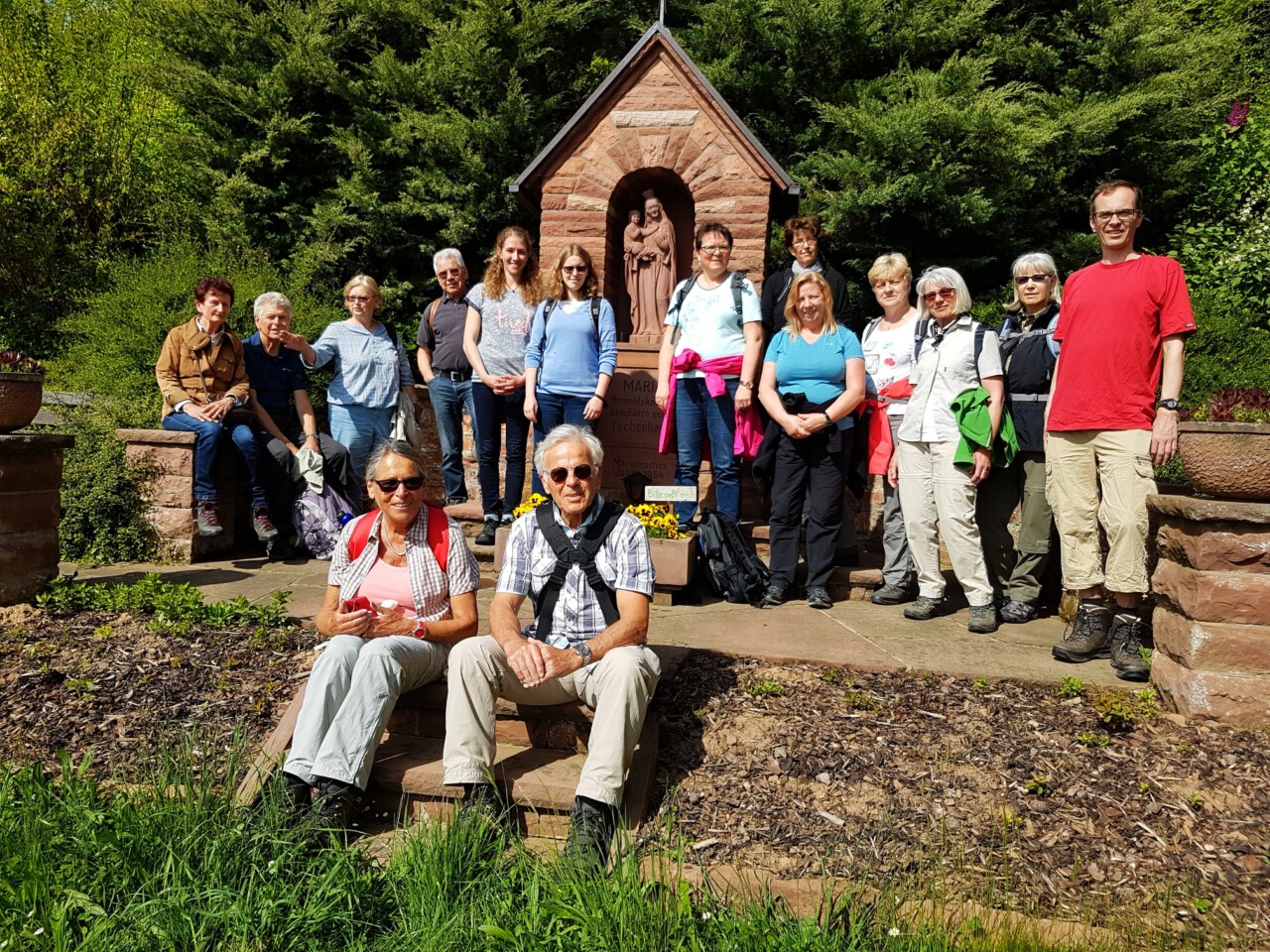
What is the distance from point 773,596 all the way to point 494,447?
2213mm

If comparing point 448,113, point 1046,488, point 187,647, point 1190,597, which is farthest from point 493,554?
point 448,113

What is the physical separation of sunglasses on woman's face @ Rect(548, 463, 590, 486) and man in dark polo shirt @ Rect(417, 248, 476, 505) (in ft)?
9.90

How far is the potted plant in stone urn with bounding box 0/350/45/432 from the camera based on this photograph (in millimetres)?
4660

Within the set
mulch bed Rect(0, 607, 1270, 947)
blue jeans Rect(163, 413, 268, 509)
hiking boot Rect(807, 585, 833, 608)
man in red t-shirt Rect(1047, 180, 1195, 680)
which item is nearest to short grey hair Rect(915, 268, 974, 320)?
man in red t-shirt Rect(1047, 180, 1195, 680)

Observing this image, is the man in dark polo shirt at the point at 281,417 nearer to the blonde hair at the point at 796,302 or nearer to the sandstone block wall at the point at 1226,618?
the blonde hair at the point at 796,302

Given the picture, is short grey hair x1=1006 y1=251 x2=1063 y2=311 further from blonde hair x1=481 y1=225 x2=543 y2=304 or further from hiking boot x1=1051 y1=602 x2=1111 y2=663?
blonde hair x1=481 y1=225 x2=543 y2=304

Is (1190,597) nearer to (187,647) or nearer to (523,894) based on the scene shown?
(523,894)

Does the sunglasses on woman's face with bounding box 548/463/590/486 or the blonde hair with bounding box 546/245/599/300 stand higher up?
the blonde hair with bounding box 546/245/599/300

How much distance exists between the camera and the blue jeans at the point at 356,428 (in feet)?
20.6

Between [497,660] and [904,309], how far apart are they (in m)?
3.44

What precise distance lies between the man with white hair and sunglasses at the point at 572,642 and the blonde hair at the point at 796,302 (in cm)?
207

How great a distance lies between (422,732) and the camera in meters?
3.58

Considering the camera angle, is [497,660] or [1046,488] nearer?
[497,660]

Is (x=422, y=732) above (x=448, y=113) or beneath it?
beneath
